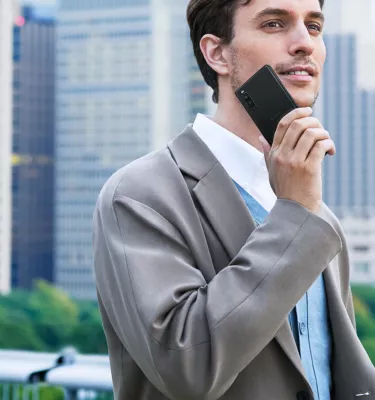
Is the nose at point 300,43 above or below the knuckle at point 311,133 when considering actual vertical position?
above

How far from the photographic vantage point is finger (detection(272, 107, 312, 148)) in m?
0.83

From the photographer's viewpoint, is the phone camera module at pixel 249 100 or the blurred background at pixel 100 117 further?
the blurred background at pixel 100 117

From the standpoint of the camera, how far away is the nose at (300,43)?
92 cm

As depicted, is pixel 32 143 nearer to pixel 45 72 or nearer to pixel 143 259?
pixel 45 72

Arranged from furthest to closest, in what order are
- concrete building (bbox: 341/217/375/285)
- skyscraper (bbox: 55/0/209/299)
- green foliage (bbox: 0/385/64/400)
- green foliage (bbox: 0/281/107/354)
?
1. skyscraper (bbox: 55/0/209/299)
2. concrete building (bbox: 341/217/375/285)
3. green foliage (bbox: 0/281/107/354)
4. green foliage (bbox: 0/385/64/400)

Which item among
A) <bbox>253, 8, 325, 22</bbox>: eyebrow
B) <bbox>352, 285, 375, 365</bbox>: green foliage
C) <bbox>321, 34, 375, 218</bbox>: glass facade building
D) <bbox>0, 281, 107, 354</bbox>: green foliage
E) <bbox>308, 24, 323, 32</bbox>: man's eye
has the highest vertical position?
<bbox>253, 8, 325, 22</bbox>: eyebrow

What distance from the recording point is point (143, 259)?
32.6 inches

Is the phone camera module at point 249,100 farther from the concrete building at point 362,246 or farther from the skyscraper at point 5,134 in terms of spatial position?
the skyscraper at point 5,134

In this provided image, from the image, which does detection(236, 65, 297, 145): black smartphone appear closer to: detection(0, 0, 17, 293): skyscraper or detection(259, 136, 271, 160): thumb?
detection(259, 136, 271, 160): thumb

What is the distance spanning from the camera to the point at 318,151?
81 centimetres

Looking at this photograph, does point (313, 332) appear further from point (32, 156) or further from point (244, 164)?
point (32, 156)

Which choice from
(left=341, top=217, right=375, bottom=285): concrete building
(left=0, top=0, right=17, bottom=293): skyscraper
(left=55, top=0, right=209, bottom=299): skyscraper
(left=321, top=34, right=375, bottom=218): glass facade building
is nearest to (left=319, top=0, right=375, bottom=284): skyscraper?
(left=321, top=34, right=375, bottom=218): glass facade building

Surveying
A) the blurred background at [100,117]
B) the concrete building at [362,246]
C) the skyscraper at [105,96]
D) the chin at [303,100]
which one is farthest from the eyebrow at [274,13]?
the skyscraper at [105,96]

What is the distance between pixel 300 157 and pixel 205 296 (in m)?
0.18
